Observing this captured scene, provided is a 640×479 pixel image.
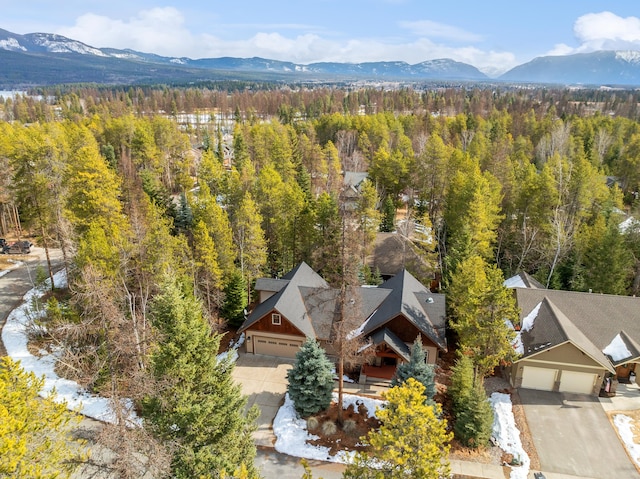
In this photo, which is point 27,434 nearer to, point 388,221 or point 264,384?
point 264,384

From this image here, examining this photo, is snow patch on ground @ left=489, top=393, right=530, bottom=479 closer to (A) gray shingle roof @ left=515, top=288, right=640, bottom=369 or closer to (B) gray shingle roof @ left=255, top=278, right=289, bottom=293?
(A) gray shingle roof @ left=515, top=288, right=640, bottom=369

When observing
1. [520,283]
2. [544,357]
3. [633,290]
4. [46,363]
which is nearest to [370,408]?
[544,357]

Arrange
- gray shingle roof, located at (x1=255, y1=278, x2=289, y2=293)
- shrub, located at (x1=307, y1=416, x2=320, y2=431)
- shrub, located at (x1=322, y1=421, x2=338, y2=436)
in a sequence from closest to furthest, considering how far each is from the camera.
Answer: shrub, located at (x1=322, y1=421, x2=338, y2=436), shrub, located at (x1=307, y1=416, x2=320, y2=431), gray shingle roof, located at (x1=255, y1=278, x2=289, y2=293)

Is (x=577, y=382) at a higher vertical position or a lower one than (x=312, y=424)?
higher

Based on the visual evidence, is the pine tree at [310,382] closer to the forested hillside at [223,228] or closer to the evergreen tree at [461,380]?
the forested hillside at [223,228]

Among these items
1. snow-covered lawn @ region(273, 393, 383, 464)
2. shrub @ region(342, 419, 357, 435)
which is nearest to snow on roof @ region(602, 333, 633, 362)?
snow-covered lawn @ region(273, 393, 383, 464)

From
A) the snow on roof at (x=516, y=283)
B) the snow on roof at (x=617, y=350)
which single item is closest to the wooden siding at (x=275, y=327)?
the snow on roof at (x=516, y=283)

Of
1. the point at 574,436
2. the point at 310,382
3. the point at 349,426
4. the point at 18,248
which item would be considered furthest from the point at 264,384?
the point at 18,248
